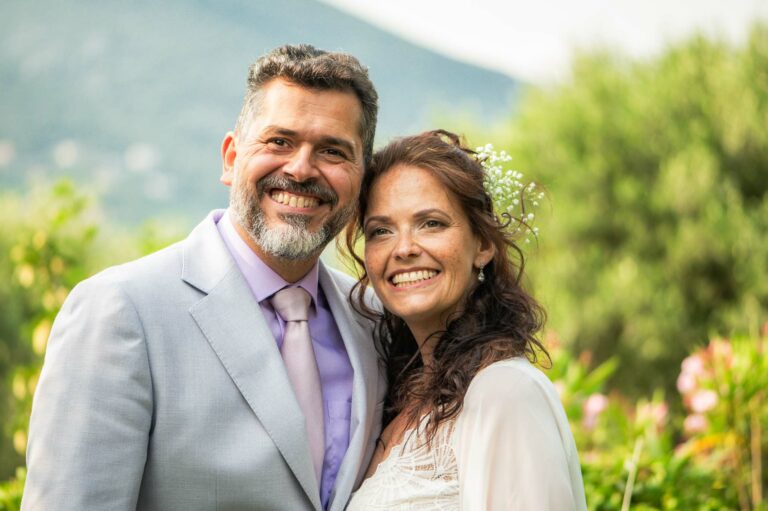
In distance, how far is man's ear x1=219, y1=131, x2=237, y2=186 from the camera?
3.23 metres

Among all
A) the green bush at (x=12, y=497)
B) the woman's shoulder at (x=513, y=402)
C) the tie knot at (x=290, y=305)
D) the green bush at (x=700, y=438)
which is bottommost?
the green bush at (x=12, y=497)

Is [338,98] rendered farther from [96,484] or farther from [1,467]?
[1,467]

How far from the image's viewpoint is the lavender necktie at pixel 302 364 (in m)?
2.79

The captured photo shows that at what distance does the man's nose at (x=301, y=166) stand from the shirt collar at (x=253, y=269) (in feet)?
0.99

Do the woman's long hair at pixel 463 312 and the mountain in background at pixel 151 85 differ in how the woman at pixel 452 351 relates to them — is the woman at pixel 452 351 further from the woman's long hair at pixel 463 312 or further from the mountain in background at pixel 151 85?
the mountain in background at pixel 151 85

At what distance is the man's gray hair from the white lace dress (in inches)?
42.2

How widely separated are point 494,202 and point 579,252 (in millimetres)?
10755

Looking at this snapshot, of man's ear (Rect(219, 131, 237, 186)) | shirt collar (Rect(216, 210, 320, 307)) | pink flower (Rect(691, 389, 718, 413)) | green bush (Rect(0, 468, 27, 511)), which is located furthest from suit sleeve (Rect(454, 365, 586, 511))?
pink flower (Rect(691, 389, 718, 413))

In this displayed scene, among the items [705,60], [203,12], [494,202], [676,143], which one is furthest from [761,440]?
[203,12]

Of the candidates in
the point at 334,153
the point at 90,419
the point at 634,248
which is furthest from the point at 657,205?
the point at 90,419

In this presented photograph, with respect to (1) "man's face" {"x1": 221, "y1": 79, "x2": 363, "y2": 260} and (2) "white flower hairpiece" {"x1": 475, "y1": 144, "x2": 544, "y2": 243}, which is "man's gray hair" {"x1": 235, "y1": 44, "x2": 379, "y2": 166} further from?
(2) "white flower hairpiece" {"x1": 475, "y1": 144, "x2": 544, "y2": 243}

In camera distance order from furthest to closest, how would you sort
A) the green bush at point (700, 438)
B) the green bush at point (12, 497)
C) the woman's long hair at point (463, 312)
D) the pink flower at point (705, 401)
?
the pink flower at point (705, 401), the green bush at point (700, 438), the green bush at point (12, 497), the woman's long hair at point (463, 312)

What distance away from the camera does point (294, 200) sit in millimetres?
3018

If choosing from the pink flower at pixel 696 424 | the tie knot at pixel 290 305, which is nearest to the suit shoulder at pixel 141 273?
the tie knot at pixel 290 305
